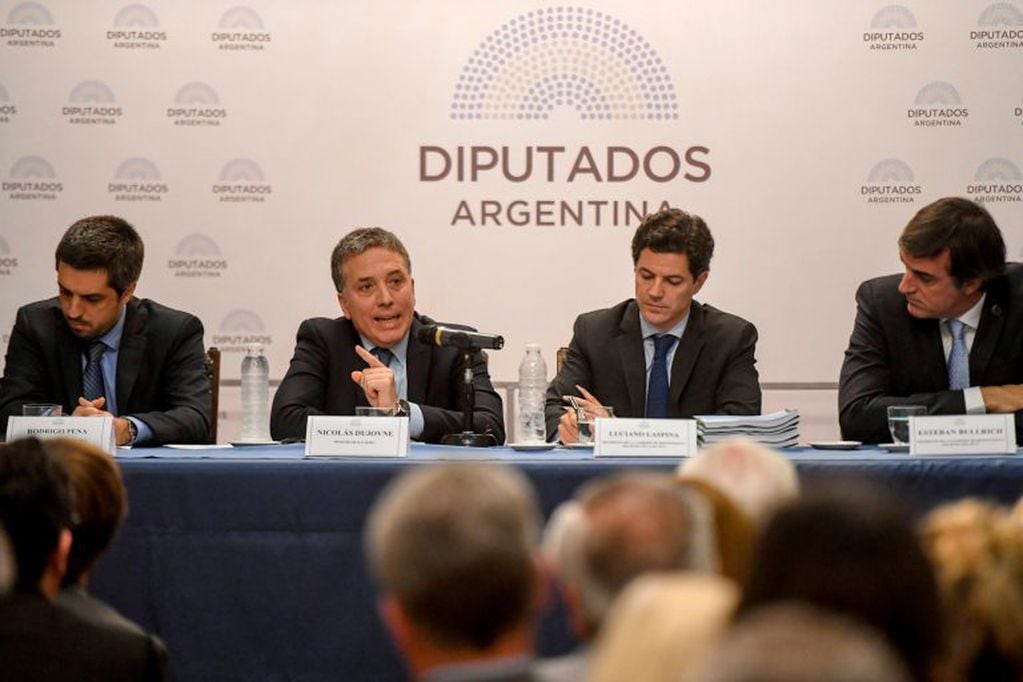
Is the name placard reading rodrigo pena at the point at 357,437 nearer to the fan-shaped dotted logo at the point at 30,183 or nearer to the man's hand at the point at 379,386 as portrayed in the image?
the man's hand at the point at 379,386

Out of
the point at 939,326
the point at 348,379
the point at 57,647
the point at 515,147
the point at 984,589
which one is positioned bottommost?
the point at 57,647

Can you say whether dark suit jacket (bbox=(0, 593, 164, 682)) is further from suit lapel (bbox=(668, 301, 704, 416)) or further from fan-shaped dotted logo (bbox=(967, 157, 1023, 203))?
fan-shaped dotted logo (bbox=(967, 157, 1023, 203))

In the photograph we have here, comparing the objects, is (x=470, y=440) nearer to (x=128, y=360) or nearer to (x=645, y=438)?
(x=645, y=438)

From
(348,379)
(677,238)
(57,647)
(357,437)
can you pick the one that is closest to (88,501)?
(57,647)

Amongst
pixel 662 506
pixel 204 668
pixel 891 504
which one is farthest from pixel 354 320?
pixel 891 504

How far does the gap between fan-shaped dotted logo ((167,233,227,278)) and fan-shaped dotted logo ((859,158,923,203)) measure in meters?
2.55

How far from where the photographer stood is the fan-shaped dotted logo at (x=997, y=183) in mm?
6055

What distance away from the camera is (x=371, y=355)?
14.4 ft

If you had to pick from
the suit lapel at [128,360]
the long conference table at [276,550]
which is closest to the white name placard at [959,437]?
the long conference table at [276,550]

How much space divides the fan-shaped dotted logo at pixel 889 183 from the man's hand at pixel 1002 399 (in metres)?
2.16

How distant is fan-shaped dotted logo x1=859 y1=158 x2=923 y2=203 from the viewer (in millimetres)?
6051

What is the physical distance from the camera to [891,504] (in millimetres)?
→ 1251

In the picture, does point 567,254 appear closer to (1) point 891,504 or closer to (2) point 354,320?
(2) point 354,320

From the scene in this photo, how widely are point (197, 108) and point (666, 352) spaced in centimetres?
259
